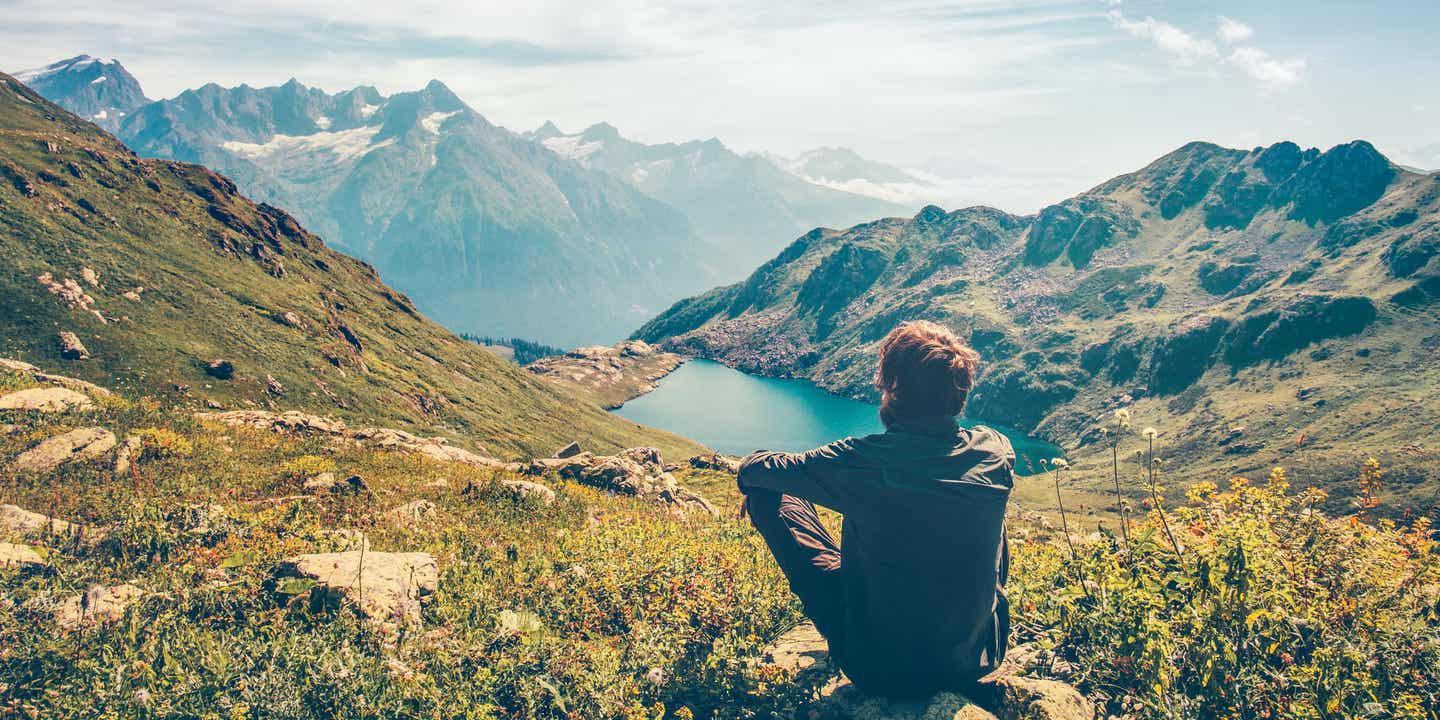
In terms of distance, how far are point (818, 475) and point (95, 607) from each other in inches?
340

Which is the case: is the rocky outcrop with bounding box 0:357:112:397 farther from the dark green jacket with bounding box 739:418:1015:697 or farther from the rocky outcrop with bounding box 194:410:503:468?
the dark green jacket with bounding box 739:418:1015:697

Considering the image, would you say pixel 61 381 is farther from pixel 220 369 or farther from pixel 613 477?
pixel 220 369

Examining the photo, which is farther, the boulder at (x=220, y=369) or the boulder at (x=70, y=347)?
the boulder at (x=220, y=369)

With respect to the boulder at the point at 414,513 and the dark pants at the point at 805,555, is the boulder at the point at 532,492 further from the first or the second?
the dark pants at the point at 805,555

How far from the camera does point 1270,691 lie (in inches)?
240

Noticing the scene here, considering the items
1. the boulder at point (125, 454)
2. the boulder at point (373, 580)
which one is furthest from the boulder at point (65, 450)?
the boulder at point (373, 580)

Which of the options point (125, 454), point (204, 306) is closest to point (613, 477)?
point (125, 454)

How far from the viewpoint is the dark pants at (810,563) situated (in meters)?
7.61

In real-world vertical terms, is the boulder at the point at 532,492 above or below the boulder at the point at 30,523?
below

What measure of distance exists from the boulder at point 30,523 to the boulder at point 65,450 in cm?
254

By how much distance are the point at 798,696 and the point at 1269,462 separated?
205 m

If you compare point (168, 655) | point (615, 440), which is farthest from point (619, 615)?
point (615, 440)

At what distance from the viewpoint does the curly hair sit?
695 cm

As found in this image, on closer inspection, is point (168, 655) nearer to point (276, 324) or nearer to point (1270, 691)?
point (1270, 691)
